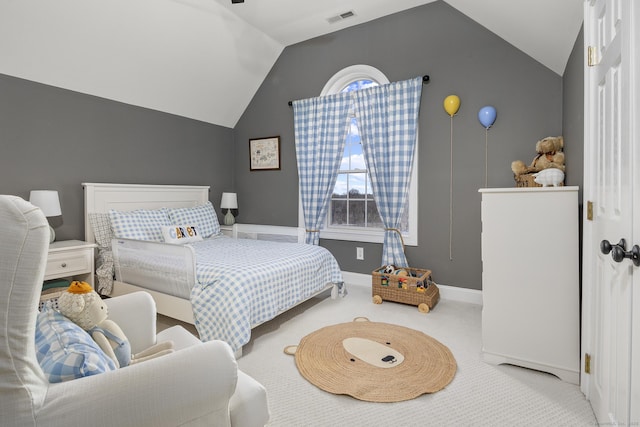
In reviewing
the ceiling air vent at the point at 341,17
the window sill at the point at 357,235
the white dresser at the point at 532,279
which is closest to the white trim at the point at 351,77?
the ceiling air vent at the point at 341,17

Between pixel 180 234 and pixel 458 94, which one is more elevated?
pixel 458 94

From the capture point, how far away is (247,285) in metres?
2.28

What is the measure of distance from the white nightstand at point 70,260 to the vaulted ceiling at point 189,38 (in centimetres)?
152

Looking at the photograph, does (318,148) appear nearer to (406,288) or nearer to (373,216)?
(373,216)

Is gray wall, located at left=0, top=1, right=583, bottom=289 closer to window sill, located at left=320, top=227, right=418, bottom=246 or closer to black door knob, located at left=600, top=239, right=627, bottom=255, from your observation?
window sill, located at left=320, top=227, right=418, bottom=246

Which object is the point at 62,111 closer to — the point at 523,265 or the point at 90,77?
the point at 90,77

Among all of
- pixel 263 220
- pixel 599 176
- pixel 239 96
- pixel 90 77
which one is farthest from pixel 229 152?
pixel 599 176

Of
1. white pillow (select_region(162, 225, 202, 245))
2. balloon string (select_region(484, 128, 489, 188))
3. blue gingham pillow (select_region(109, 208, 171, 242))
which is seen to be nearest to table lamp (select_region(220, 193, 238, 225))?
white pillow (select_region(162, 225, 202, 245))

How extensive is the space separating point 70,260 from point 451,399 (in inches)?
122

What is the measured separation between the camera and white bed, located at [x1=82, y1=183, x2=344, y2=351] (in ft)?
8.20

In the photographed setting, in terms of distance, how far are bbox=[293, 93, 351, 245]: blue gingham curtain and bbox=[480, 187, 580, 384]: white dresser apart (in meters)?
2.12

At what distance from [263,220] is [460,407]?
3421 millimetres

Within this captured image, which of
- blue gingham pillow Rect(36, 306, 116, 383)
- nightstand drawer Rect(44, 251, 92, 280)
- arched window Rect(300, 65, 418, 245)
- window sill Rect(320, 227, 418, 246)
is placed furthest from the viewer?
arched window Rect(300, 65, 418, 245)

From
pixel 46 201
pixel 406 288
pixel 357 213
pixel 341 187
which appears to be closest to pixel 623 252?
pixel 406 288
